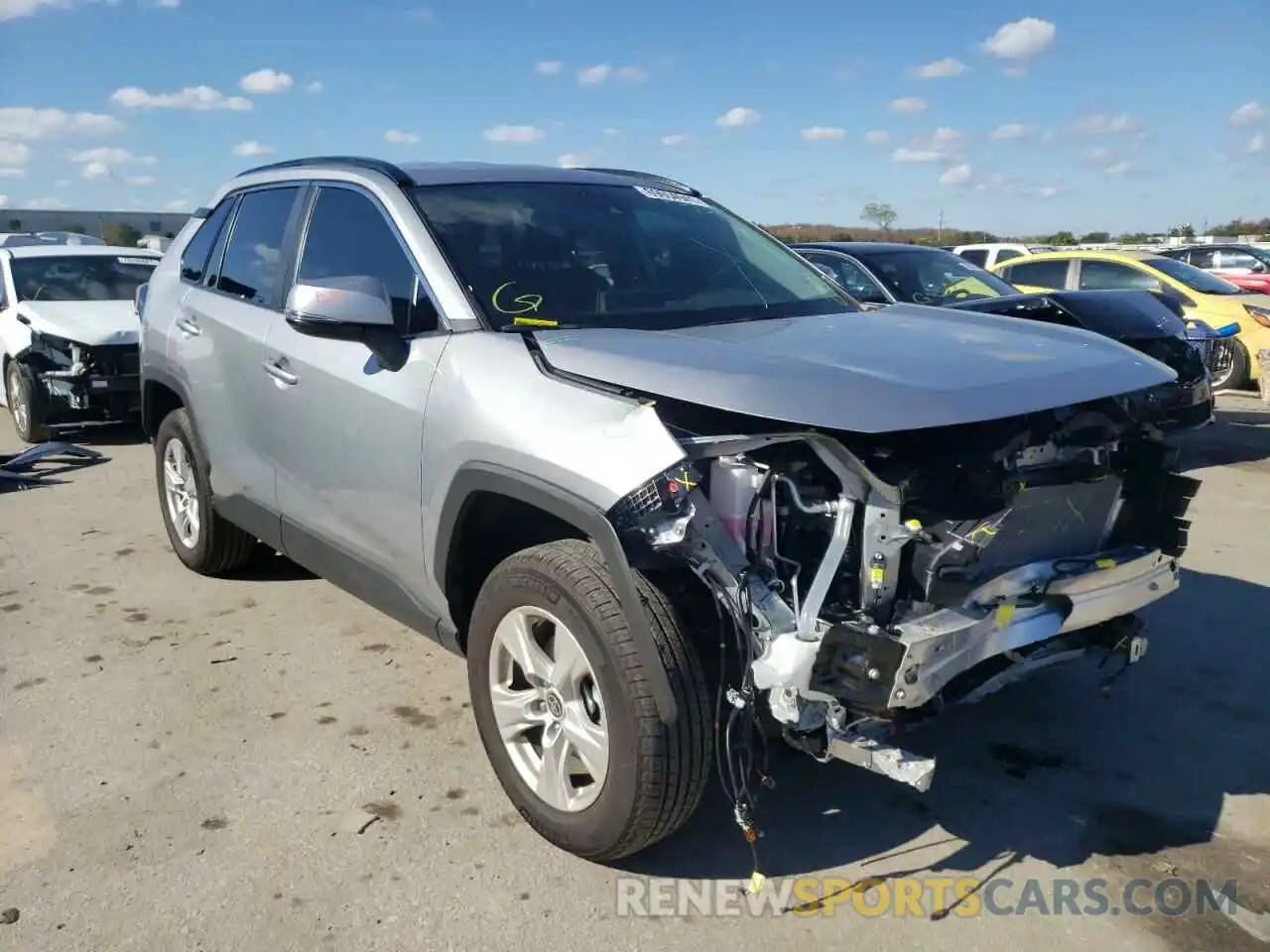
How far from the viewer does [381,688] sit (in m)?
4.23

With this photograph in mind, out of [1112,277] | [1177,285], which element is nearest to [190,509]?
[1112,277]

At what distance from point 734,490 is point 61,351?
28.5ft

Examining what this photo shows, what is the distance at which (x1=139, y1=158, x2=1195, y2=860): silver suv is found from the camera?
2.64m

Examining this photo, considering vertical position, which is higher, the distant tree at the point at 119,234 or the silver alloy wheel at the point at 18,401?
the distant tree at the point at 119,234

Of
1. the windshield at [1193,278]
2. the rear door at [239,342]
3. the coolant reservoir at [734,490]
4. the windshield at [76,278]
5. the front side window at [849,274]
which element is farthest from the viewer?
the windshield at [1193,278]

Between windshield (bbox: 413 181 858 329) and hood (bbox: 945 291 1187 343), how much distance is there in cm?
356

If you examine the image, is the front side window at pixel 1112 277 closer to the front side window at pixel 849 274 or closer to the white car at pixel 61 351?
the front side window at pixel 849 274

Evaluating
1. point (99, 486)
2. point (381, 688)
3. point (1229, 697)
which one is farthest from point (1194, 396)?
point (99, 486)

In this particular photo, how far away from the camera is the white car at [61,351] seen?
9.34 meters

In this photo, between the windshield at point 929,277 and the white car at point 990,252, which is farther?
the white car at point 990,252

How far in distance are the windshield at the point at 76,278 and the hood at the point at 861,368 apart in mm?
8550

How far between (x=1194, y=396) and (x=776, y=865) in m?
4.89

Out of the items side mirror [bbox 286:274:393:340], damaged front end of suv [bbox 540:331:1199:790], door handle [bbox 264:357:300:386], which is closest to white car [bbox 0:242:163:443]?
door handle [bbox 264:357:300:386]

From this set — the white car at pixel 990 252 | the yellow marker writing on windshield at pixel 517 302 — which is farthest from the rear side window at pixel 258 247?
the white car at pixel 990 252
